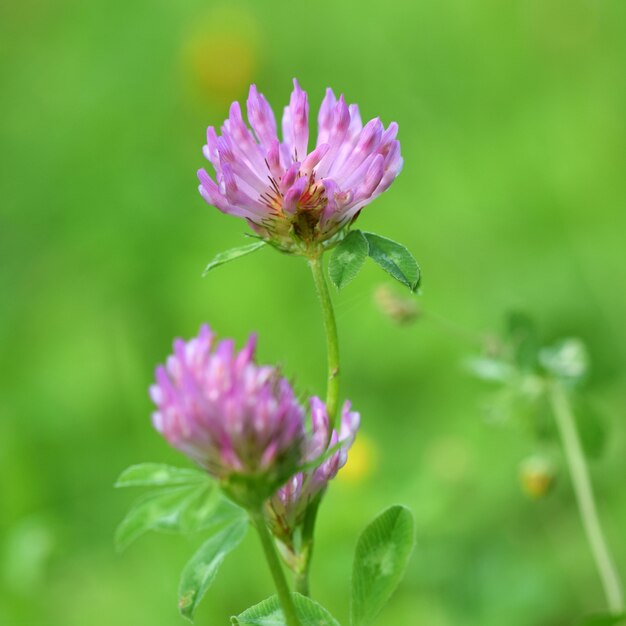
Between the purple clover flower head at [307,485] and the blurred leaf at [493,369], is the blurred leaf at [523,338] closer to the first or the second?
the blurred leaf at [493,369]

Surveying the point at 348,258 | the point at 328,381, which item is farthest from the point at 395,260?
the point at 328,381

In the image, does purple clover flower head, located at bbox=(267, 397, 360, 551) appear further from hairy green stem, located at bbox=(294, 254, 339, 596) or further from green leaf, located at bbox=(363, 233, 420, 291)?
green leaf, located at bbox=(363, 233, 420, 291)

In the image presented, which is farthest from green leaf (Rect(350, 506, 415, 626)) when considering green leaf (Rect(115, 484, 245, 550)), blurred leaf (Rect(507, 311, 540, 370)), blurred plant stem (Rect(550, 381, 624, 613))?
blurred leaf (Rect(507, 311, 540, 370))

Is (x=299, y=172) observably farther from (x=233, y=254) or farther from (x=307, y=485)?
(x=307, y=485)

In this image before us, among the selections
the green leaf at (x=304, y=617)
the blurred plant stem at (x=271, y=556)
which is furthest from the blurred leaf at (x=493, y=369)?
the blurred plant stem at (x=271, y=556)

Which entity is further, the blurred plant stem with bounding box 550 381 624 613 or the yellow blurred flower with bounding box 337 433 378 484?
the yellow blurred flower with bounding box 337 433 378 484

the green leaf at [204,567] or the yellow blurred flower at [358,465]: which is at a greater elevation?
the yellow blurred flower at [358,465]

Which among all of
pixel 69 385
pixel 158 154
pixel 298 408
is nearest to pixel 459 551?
pixel 69 385
